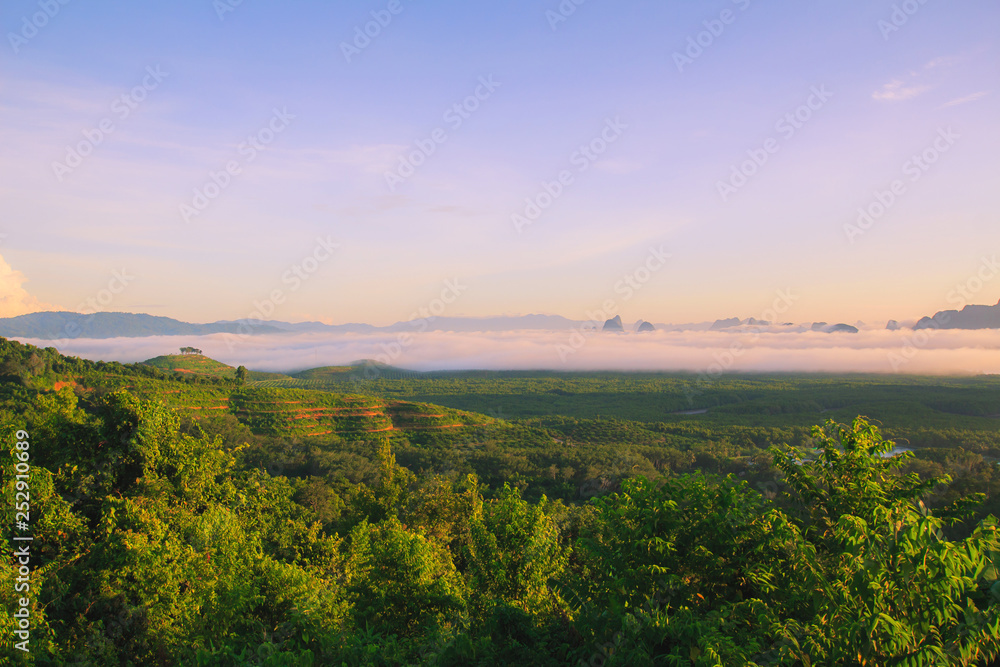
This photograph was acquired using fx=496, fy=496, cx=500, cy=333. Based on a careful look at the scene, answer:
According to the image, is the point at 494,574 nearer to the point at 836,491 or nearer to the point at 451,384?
the point at 836,491

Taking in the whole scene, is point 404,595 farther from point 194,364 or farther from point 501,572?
point 194,364

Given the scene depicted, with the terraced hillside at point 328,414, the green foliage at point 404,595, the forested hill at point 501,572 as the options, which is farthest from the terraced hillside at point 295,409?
the green foliage at point 404,595

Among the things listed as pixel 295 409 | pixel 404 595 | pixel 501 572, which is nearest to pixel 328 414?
pixel 295 409

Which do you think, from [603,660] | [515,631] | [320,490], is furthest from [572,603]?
[320,490]

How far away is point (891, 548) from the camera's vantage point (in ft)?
18.4

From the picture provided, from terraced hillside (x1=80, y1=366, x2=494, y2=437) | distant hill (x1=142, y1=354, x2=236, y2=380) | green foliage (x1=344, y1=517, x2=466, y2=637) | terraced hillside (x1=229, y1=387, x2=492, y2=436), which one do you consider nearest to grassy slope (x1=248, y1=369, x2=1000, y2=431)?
distant hill (x1=142, y1=354, x2=236, y2=380)

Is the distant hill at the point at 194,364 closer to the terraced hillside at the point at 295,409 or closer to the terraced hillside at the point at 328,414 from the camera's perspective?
the terraced hillside at the point at 295,409

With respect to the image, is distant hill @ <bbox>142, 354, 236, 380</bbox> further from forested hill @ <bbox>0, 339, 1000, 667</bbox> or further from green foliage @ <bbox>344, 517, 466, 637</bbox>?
green foliage @ <bbox>344, 517, 466, 637</bbox>

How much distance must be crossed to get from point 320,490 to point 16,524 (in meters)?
24.4

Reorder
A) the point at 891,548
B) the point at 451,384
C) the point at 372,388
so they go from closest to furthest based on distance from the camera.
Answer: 1. the point at 891,548
2. the point at 372,388
3. the point at 451,384

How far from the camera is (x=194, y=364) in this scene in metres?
108

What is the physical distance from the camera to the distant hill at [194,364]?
4003 inches

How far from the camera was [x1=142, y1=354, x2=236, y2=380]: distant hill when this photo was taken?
10169cm

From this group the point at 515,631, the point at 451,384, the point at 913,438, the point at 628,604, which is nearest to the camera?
the point at 628,604
